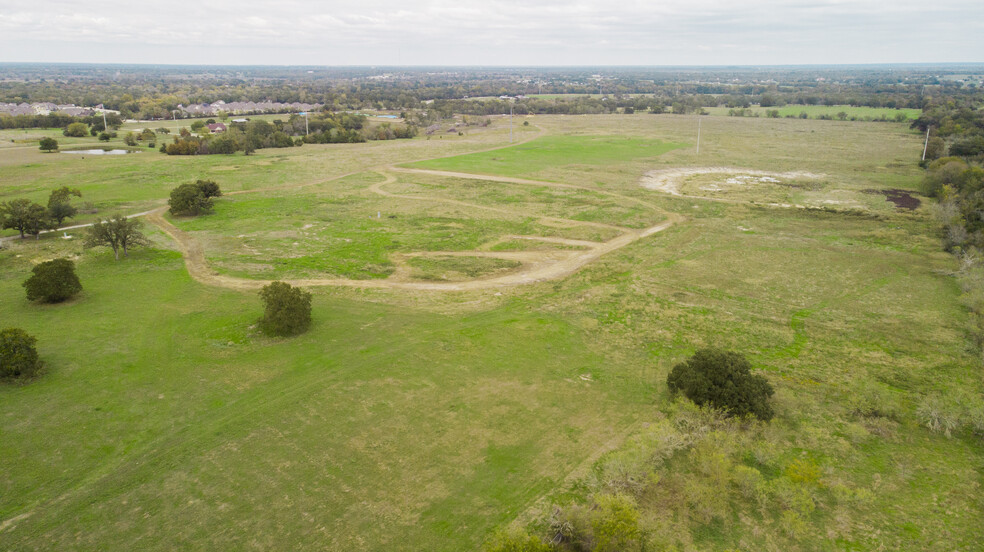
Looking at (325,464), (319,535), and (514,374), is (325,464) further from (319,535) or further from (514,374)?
(514,374)

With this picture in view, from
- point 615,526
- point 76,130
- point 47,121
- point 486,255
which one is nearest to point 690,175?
point 486,255

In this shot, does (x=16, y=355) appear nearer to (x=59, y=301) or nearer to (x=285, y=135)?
(x=59, y=301)

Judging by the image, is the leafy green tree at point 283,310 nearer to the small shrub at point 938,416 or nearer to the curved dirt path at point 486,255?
the curved dirt path at point 486,255

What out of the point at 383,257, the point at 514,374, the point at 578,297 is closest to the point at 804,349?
the point at 578,297

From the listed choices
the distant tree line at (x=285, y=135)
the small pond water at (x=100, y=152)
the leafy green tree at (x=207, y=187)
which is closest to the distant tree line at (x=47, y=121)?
the distant tree line at (x=285, y=135)

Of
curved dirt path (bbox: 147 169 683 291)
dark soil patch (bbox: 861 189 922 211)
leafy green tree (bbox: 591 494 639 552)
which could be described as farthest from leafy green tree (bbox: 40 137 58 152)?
dark soil patch (bbox: 861 189 922 211)

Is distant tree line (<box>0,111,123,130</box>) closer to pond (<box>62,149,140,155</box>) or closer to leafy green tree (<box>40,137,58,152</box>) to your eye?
pond (<box>62,149,140,155</box>)

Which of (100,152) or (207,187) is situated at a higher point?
(100,152)
